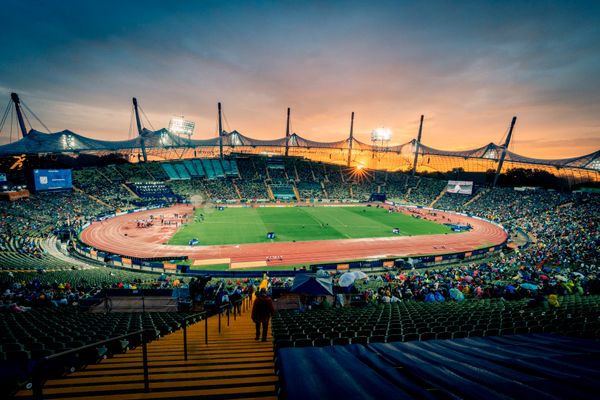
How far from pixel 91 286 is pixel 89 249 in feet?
54.4

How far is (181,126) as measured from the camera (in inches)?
3917

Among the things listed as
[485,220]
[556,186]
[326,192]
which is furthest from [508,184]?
[326,192]

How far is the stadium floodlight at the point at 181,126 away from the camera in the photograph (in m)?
98.6

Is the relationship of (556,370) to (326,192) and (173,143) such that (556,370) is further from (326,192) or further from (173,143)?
(173,143)

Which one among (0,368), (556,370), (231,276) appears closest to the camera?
(556,370)

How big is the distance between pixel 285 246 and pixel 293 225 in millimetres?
12071

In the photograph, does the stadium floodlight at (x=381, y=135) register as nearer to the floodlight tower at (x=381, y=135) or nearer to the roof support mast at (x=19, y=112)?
the floodlight tower at (x=381, y=135)

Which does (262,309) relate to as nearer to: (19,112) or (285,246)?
(285,246)

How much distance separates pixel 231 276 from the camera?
90.0ft

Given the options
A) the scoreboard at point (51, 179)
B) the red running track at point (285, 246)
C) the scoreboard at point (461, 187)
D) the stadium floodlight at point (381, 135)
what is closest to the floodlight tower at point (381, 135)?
the stadium floodlight at point (381, 135)

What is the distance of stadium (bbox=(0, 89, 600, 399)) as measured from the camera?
13.2 ft

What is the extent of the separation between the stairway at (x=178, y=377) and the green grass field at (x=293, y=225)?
3337 centimetres

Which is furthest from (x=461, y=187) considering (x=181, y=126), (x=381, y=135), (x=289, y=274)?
(x=181, y=126)

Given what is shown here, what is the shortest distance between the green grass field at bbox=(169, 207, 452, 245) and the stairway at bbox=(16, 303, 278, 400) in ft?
109
